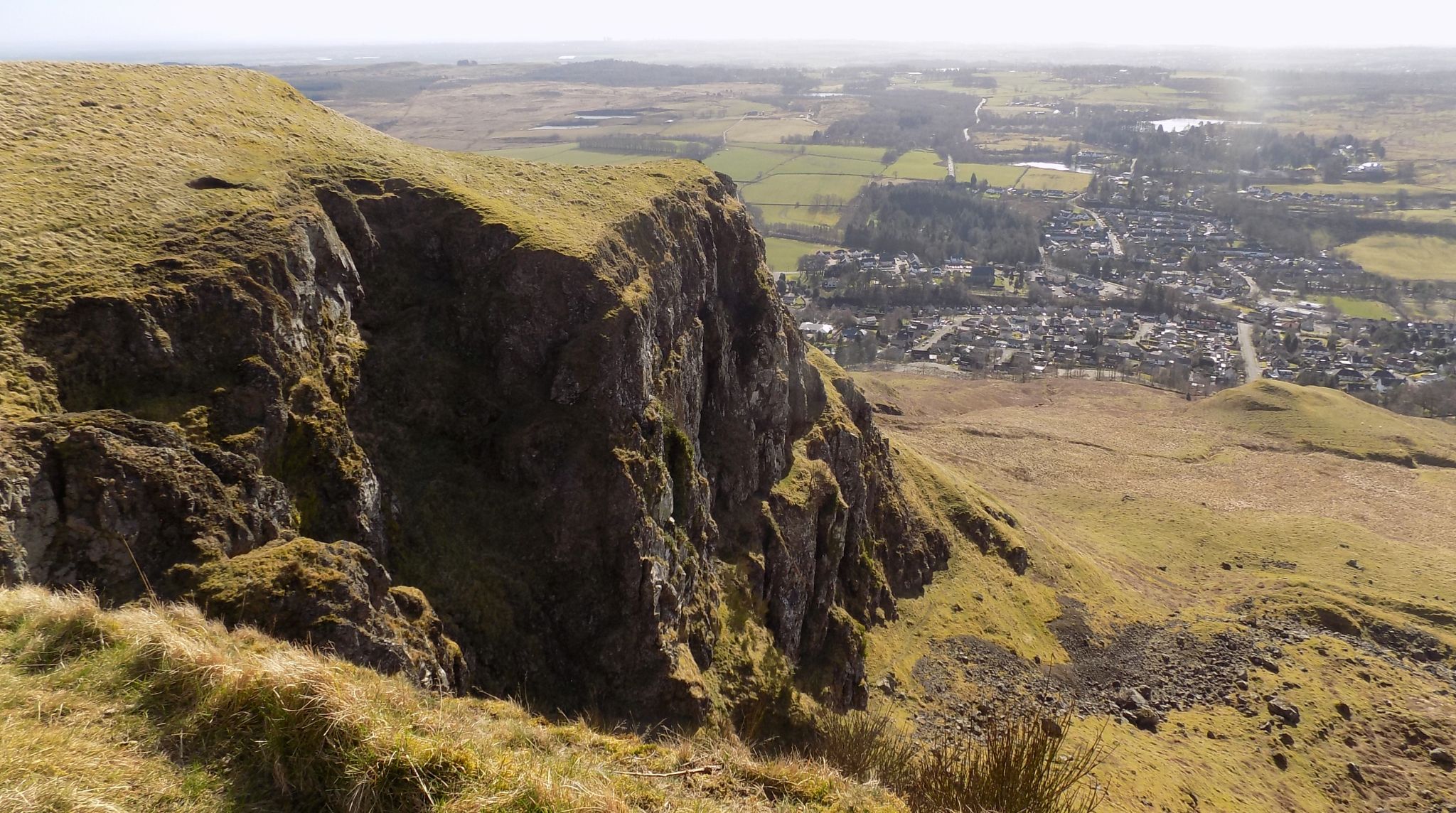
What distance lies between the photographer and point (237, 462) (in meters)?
20.6

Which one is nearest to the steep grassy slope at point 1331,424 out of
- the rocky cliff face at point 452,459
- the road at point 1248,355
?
the road at point 1248,355

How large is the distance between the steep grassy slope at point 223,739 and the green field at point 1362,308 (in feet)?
728

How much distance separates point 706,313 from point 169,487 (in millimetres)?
32368

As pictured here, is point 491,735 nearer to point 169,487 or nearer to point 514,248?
point 169,487

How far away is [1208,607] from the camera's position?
6353 centimetres

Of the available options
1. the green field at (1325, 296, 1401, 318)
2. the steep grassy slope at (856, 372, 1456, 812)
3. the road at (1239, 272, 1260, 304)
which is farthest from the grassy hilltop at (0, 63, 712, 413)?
the green field at (1325, 296, 1401, 318)

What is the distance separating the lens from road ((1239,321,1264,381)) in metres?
139

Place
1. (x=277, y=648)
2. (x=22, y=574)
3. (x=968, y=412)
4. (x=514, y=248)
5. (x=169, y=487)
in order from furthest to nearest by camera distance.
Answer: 1. (x=968, y=412)
2. (x=514, y=248)
3. (x=169, y=487)
4. (x=22, y=574)
5. (x=277, y=648)

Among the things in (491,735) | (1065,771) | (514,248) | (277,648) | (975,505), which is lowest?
(975,505)

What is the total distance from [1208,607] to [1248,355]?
366ft

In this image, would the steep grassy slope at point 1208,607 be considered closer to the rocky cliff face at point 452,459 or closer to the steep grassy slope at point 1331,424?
the steep grassy slope at point 1331,424

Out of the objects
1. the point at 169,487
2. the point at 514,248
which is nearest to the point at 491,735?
the point at 169,487

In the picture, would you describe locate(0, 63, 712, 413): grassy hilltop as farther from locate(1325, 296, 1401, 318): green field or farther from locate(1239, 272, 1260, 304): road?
locate(1325, 296, 1401, 318): green field

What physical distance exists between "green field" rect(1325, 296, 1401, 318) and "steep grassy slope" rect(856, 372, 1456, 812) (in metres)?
82.4
